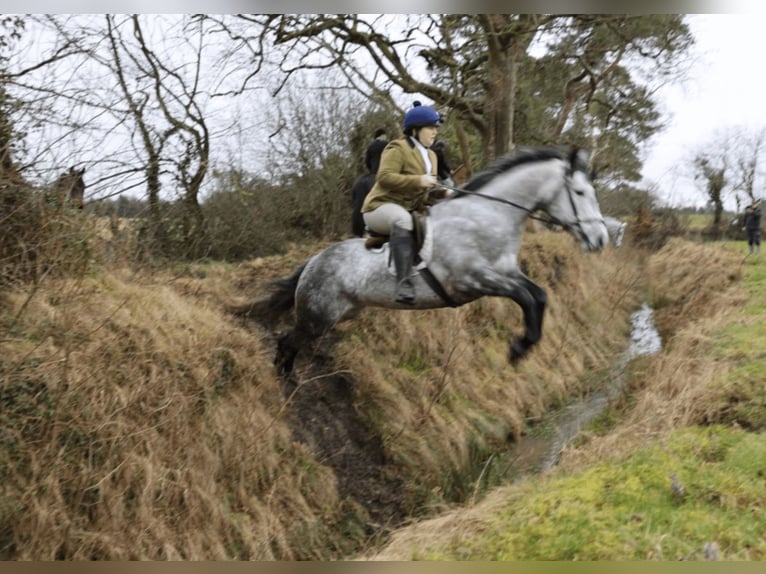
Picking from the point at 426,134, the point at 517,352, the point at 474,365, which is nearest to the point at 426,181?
the point at 426,134

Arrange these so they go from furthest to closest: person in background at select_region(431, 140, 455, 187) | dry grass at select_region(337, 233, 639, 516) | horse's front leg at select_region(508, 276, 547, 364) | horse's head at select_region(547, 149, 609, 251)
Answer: dry grass at select_region(337, 233, 639, 516)
person in background at select_region(431, 140, 455, 187)
horse's head at select_region(547, 149, 609, 251)
horse's front leg at select_region(508, 276, 547, 364)

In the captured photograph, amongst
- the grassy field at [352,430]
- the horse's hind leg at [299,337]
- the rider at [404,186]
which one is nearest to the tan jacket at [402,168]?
the rider at [404,186]

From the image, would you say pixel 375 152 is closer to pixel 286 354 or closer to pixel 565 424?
pixel 286 354

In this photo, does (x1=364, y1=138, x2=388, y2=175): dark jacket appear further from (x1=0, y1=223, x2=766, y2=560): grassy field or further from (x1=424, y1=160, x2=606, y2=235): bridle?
(x1=0, y1=223, x2=766, y2=560): grassy field

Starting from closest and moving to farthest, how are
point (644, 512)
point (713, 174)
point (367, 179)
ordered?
point (644, 512)
point (367, 179)
point (713, 174)

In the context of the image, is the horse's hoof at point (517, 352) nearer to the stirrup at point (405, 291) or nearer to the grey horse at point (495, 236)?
the grey horse at point (495, 236)

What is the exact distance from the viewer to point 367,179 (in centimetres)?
417

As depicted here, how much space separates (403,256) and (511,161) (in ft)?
3.05

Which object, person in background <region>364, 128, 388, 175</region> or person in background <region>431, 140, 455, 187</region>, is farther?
person in background <region>364, 128, 388, 175</region>

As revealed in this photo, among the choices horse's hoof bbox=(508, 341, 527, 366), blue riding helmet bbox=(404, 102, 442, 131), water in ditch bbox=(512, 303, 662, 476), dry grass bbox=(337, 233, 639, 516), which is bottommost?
water in ditch bbox=(512, 303, 662, 476)

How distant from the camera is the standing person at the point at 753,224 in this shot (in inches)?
189

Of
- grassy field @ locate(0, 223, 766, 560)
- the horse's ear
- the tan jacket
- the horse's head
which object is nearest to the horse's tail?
grassy field @ locate(0, 223, 766, 560)

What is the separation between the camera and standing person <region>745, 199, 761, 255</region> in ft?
15.8

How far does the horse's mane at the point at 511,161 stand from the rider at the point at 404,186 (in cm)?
29
